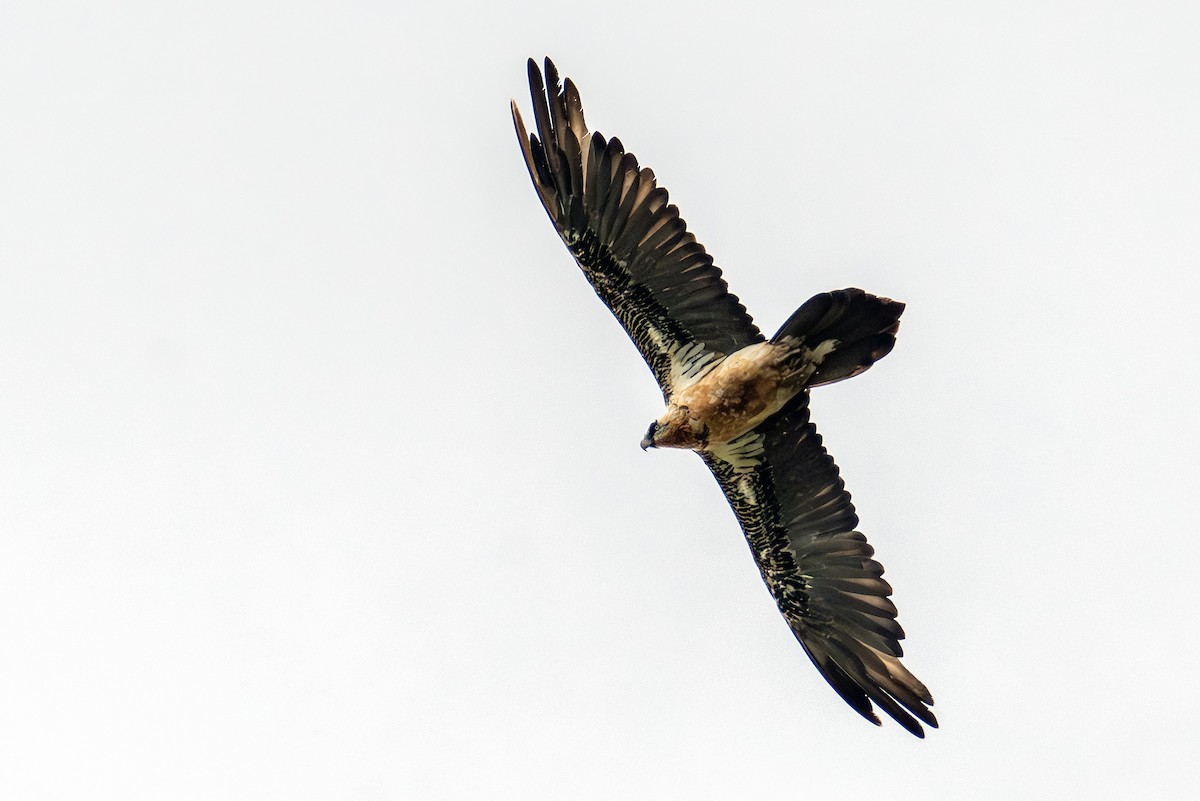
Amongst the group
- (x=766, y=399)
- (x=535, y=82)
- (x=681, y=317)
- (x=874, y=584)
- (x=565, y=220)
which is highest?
(x=535, y=82)

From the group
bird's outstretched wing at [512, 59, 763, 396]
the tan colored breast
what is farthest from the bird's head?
bird's outstretched wing at [512, 59, 763, 396]

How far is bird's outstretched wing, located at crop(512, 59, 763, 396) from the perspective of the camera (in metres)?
13.8

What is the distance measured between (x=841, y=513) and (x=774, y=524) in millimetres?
710

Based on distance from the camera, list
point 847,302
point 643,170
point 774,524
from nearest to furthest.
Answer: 1. point 847,302
2. point 643,170
3. point 774,524

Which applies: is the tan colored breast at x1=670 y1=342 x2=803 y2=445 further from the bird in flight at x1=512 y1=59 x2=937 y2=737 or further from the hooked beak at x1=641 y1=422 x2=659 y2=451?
the hooked beak at x1=641 y1=422 x2=659 y2=451

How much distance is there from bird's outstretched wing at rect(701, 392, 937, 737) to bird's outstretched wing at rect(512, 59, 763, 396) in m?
1.28

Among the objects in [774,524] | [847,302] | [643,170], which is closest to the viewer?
[847,302]

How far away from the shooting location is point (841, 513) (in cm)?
1472

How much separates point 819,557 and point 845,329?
278cm

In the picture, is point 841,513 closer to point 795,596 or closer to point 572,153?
point 795,596

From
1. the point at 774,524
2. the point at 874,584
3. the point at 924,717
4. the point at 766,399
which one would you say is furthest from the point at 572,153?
the point at 924,717

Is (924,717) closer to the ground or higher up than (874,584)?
closer to the ground

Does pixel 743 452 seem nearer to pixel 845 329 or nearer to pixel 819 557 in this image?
pixel 819 557

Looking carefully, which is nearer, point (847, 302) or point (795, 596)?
point (847, 302)
